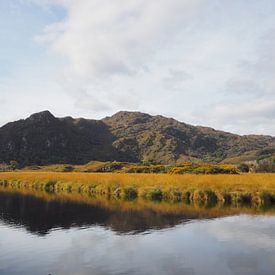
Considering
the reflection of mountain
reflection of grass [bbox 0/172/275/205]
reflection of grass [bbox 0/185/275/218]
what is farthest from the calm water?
reflection of grass [bbox 0/172/275/205]

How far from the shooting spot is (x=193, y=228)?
24062 mm

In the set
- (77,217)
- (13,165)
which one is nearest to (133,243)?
(77,217)

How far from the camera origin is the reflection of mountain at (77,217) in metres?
25.3

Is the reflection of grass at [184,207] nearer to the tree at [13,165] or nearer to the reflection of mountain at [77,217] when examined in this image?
the reflection of mountain at [77,217]

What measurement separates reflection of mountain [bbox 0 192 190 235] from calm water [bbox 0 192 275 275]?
0.19 feet

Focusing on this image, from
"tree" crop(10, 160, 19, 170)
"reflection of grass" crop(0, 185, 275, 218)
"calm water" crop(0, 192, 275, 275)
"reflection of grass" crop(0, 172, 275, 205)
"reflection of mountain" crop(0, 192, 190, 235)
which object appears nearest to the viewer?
"calm water" crop(0, 192, 275, 275)

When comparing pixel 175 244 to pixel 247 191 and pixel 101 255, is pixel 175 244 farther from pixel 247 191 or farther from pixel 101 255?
pixel 247 191

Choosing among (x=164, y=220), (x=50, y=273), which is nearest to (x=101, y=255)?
(x=50, y=273)

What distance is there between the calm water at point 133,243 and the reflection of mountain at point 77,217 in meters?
0.06

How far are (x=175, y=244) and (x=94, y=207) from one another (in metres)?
13.5

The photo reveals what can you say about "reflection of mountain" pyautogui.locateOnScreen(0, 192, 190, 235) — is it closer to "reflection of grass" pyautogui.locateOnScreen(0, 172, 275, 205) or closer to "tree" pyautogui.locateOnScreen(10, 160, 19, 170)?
"reflection of grass" pyautogui.locateOnScreen(0, 172, 275, 205)

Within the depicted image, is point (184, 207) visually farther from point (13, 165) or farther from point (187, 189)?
point (13, 165)

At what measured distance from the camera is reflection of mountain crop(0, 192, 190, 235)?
2530 centimetres

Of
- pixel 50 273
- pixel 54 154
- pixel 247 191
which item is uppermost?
pixel 54 154
